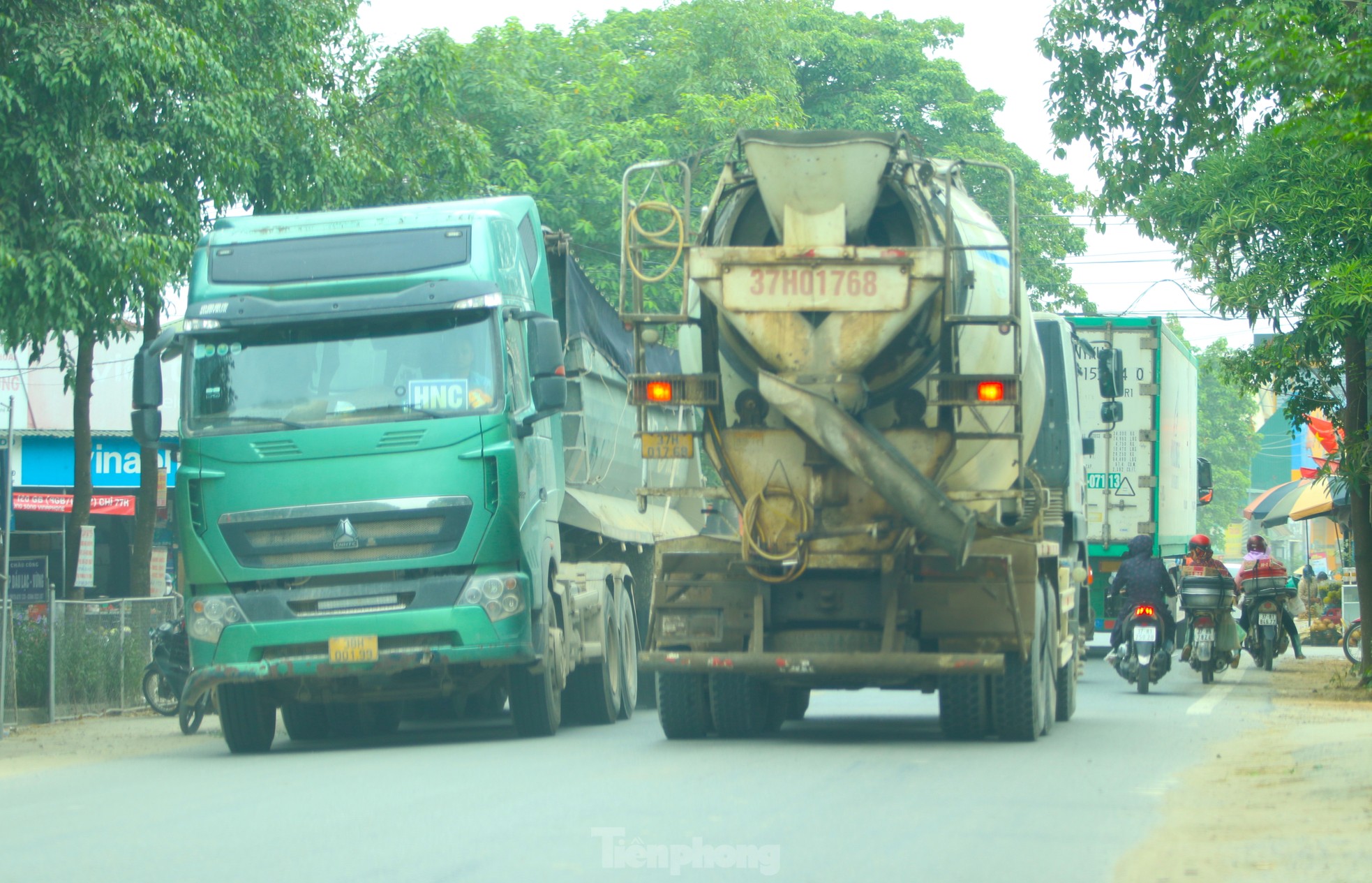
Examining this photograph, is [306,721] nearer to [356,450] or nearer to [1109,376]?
[356,450]

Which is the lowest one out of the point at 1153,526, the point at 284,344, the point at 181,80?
the point at 1153,526

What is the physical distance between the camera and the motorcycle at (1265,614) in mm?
19547

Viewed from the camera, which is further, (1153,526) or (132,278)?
(1153,526)

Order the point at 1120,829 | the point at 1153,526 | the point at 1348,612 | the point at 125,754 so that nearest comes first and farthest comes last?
1. the point at 1120,829
2. the point at 125,754
3. the point at 1153,526
4. the point at 1348,612

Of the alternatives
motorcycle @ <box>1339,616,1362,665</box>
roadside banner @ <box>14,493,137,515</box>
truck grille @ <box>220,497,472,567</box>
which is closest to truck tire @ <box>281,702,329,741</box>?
truck grille @ <box>220,497,472,567</box>

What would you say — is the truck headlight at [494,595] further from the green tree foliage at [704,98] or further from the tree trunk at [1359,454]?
the green tree foliage at [704,98]

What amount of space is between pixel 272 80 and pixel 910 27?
27.2 m

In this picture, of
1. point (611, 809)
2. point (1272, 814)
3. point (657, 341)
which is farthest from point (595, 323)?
point (1272, 814)

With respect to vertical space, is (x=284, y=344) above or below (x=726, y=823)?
above

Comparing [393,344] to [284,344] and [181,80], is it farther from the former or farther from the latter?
[181,80]

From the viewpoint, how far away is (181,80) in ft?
46.2

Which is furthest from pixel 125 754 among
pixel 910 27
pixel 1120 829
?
pixel 910 27

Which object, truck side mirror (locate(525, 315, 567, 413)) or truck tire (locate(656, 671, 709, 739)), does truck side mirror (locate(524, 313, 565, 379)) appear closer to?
truck side mirror (locate(525, 315, 567, 413))

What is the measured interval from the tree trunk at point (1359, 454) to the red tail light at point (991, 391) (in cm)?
619
